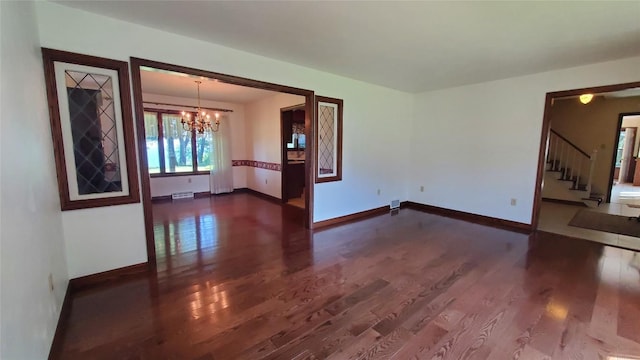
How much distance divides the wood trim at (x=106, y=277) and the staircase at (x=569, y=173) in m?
8.36

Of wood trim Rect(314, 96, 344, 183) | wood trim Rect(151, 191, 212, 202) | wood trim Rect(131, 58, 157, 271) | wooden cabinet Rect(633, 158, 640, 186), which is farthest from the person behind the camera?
wooden cabinet Rect(633, 158, 640, 186)

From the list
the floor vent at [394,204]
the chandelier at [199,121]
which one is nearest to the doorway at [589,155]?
the floor vent at [394,204]

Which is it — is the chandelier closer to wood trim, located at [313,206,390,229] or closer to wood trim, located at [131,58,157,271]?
wood trim, located at [131,58,157,271]

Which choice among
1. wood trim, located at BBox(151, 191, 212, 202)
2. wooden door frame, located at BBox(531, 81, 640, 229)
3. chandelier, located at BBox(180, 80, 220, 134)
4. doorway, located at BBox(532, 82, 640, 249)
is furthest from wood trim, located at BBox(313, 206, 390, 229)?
wood trim, located at BBox(151, 191, 212, 202)

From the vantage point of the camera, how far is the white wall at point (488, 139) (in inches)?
156

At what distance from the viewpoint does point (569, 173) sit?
657cm

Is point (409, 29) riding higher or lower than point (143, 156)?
higher

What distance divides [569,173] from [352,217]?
5.79 meters

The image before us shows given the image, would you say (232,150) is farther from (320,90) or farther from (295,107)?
(320,90)

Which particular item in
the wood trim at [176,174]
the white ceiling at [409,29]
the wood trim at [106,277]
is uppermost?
the white ceiling at [409,29]

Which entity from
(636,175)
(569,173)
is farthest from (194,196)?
(636,175)

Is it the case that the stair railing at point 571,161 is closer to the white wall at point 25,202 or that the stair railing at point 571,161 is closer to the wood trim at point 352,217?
the wood trim at point 352,217

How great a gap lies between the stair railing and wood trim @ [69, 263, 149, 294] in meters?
8.14

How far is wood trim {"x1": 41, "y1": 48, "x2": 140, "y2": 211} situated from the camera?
7.47 feet
